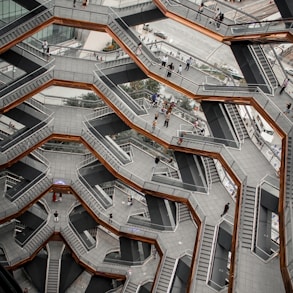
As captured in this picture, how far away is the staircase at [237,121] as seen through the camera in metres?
29.9

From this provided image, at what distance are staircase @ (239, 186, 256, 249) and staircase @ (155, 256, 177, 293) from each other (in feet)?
28.3

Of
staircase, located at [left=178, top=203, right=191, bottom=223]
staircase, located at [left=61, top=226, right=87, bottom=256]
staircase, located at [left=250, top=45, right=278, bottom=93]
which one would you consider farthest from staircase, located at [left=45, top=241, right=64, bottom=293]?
staircase, located at [left=250, top=45, right=278, bottom=93]

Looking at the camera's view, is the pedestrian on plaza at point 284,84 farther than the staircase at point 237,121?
No

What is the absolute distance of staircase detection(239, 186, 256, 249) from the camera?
77.9 feet

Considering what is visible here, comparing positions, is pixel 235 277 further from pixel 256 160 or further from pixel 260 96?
pixel 260 96

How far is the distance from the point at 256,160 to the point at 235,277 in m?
9.26

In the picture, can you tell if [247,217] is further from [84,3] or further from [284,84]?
[84,3]

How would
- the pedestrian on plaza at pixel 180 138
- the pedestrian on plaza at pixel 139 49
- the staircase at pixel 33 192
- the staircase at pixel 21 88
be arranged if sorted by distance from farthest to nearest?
the staircase at pixel 33 192
the pedestrian on plaza at pixel 180 138
the staircase at pixel 21 88
the pedestrian on plaza at pixel 139 49

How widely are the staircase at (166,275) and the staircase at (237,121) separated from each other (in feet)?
35.3

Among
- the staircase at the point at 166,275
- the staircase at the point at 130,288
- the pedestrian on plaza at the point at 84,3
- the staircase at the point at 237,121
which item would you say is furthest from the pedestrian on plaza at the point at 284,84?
the staircase at the point at 130,288

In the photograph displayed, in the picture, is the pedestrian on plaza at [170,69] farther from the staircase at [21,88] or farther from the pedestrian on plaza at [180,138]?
the staircase at [21,88]

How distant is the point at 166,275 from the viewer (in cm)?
3042

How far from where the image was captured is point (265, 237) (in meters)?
24.3

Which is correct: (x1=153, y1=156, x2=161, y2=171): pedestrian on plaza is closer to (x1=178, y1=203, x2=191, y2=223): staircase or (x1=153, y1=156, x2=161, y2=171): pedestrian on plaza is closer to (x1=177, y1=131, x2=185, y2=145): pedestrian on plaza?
(x1=178, y1=203, x2=191, y2=223): staircase
